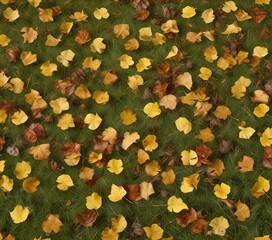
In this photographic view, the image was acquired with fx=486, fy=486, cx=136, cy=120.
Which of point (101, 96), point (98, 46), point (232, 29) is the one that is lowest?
point (101, 96)

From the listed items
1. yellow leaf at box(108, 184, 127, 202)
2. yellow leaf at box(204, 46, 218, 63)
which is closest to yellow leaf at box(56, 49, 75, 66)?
yellow leaf at box(204, 46, 218, 63)

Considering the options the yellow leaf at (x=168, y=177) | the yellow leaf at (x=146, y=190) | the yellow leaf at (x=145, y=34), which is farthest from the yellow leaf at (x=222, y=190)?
the yellow leaf at (x=145, y=34)

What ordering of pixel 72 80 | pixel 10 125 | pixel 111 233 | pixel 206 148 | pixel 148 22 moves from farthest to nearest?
pixel 148 22
pixel 72 80
pixel 10 125
pixel 206 148
pixel 111 233

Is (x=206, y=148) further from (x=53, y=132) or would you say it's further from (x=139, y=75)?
(x=53, y=132)

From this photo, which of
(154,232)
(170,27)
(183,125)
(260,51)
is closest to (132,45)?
(170,27)

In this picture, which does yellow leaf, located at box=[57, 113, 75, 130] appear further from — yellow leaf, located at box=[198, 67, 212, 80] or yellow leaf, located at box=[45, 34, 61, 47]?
yellow leaf, located at box=[198, 67, 212, 80]

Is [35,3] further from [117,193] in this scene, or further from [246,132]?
[246,132]

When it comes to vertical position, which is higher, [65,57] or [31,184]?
[65,57]

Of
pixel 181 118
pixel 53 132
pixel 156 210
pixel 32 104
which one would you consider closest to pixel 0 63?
pixel 32 104
